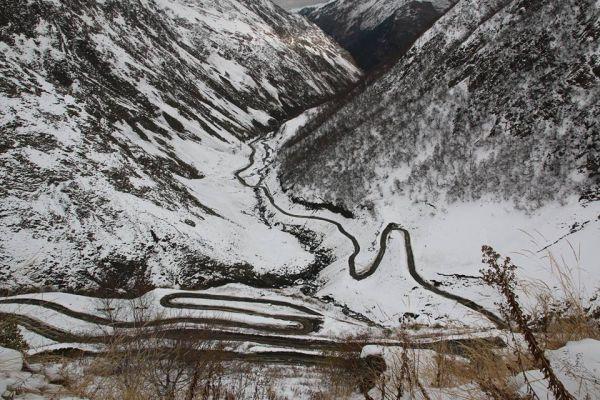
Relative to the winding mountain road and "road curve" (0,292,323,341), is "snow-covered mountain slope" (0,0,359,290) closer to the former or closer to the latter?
"road curve" (0,292,323,341)

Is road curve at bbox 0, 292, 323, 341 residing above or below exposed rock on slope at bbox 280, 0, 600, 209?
below

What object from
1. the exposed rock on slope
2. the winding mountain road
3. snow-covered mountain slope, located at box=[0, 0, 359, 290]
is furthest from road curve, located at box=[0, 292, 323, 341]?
the exposed rock on slope

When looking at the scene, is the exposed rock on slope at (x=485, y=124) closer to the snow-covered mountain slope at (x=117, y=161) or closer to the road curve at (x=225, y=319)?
the snow-covered mountain slope at (x=117, y=161)

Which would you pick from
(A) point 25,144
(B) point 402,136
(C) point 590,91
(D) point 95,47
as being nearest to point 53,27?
(D) point 95,47

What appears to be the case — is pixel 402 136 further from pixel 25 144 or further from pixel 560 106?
pixel 25 144

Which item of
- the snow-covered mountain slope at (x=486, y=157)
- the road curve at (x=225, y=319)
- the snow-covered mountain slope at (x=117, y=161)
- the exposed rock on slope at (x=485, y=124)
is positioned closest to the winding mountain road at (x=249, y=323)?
the road curve at (x=225, y=319)

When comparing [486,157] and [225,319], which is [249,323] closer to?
[225,319]
